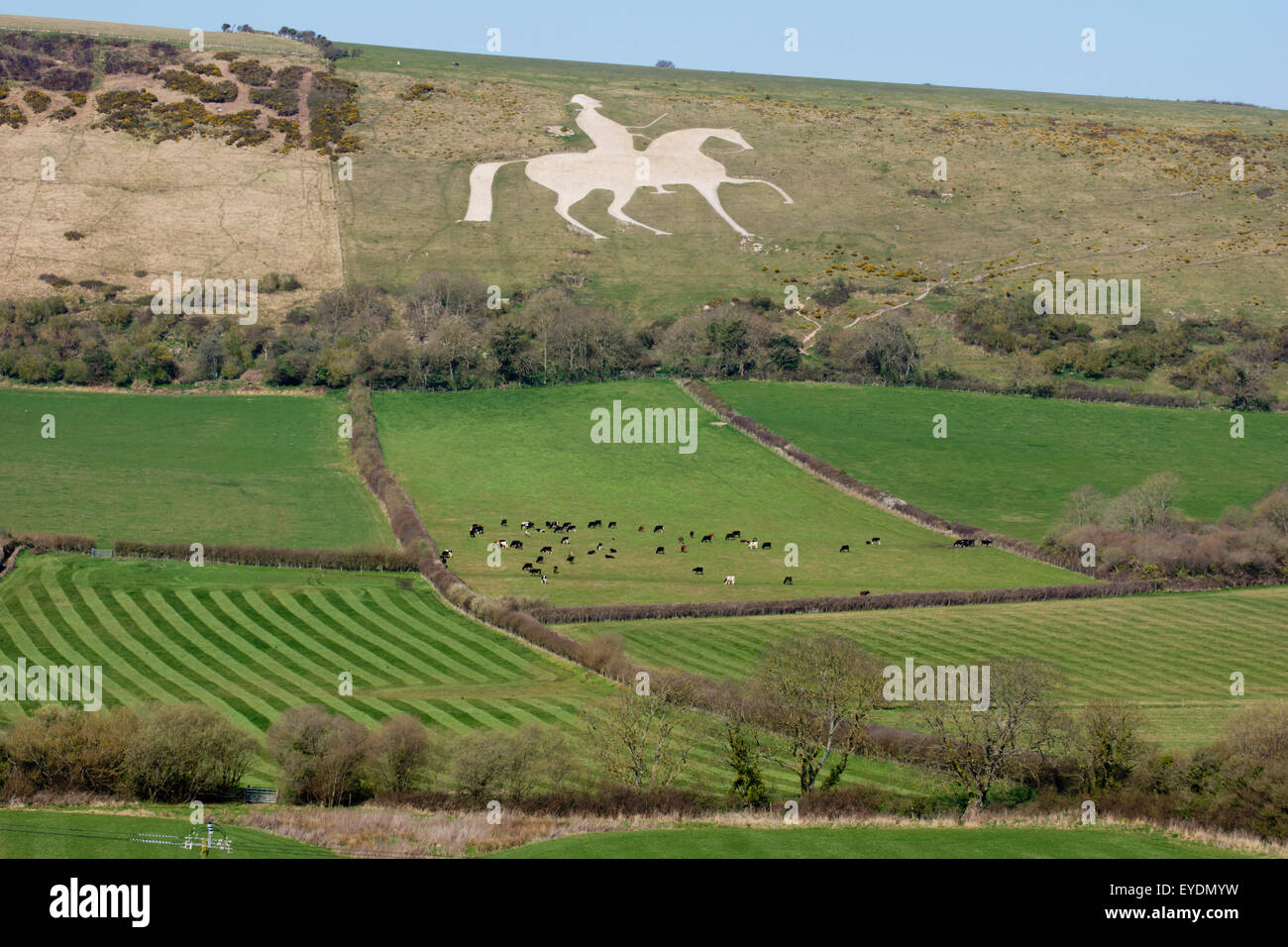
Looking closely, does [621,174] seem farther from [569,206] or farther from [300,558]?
[300,558]

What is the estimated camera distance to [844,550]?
84.3m

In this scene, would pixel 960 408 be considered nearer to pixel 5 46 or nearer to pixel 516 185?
pixel 516 185

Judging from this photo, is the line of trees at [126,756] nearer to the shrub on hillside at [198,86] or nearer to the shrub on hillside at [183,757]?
the shrub on hillside at [183,757]

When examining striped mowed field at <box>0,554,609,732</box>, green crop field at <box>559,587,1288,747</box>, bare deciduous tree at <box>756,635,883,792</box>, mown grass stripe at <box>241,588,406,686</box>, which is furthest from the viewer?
mown grass stripe at <box>241,588,406,686</box>

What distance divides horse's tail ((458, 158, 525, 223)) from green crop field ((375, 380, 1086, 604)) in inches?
1804

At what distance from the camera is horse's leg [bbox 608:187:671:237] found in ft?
525

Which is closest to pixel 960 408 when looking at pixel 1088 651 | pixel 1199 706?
pixel 1088 651

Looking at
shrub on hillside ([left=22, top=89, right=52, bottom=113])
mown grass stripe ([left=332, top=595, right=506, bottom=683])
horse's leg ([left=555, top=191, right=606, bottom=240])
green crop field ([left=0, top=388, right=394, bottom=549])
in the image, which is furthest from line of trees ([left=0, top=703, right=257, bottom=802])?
shrub on hillside ([left=22, top=89, right=52, bottom=113])

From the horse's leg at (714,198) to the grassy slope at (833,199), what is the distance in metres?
1.33

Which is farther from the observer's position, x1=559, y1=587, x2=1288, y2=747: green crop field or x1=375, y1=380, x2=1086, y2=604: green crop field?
x1=375, y1=380, x2=1086, y2=604: green crop field

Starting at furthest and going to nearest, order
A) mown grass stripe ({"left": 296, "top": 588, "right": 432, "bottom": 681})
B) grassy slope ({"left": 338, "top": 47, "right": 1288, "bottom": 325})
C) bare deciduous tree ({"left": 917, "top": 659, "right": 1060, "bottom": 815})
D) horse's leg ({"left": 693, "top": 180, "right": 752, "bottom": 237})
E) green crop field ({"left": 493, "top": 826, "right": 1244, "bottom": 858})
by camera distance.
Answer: horse's leg ({"left": 693, "top": 180, "right": 752, "bottom": 237}) → grassy slope ({"left": 338, "top": 47, "right": 1288, "bottom": 325}) → mown grass stripe ({"left": 296, "top": 588, "right": 432, "bottom": 681}) → bare deciduous tree ({"left": 917, "top": 659, "right": 1060, "bottom": 815}) → green crop field ({"left": 493, "top": 826, "right": 1244, "bottom": 858})

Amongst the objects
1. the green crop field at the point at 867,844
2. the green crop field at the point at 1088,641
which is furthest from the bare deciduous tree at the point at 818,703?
the green crop field at the point at 867,844

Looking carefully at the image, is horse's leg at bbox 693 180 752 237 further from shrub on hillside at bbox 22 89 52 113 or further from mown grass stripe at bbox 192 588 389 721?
mown grass stripe at bbox 192 588 389 721
